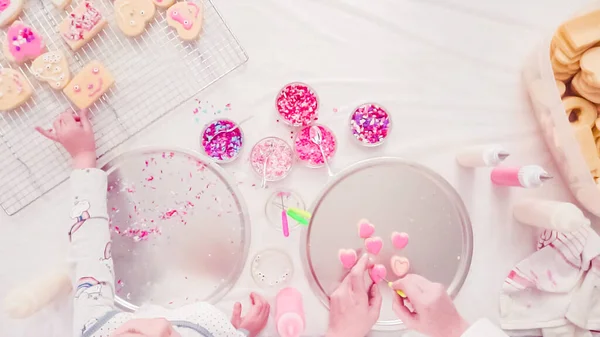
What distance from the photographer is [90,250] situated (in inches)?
37.4

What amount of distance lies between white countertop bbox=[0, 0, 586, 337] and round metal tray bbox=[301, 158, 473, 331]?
0.02m

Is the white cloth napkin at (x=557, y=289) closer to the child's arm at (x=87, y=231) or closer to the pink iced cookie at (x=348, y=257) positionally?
the pink iced cookie at (x=348, y=257)

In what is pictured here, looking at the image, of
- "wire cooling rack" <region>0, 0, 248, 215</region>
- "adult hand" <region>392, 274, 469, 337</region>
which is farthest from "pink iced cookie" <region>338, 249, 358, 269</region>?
"wire cooling rack" <region>0, 0, 248, 215</region>

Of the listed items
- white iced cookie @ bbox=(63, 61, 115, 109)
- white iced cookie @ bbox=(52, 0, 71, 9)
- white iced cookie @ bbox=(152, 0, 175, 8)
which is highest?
white iced cookie @ bbox=(52, 0, 71, 9)

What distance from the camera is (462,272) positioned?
1.08 m

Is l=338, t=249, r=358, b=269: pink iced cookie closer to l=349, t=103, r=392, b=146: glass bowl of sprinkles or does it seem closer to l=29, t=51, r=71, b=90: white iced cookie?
l=349, t=103, r=392, b=146: glass bowl of sprinkles

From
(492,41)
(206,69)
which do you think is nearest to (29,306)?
(206,69)

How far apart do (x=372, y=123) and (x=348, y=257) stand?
10.1 inches

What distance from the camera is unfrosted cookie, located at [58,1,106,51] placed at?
1016 millimetres

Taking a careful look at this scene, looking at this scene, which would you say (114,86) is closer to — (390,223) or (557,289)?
(390,223)

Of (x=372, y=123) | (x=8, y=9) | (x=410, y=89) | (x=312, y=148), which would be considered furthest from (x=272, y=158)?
(x=8, y=9)

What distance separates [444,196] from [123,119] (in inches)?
24.5

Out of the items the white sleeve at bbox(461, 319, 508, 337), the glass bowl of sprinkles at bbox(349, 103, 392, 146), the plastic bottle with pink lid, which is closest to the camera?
the white sleeve at bbox(461, 319, 508, 337)

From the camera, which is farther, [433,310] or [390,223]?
[390,223]
